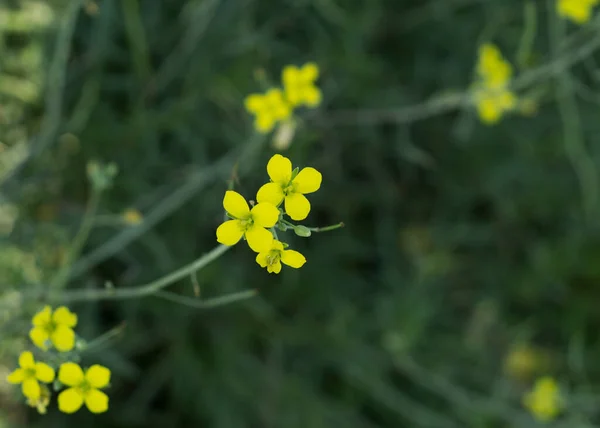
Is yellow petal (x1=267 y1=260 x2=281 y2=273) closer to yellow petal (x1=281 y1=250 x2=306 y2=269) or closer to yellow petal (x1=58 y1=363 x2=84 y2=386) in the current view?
yellow petal (x1=281 y1=250 x2=306 y2=269)

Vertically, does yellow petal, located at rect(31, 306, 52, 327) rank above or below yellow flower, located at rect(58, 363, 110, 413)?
above

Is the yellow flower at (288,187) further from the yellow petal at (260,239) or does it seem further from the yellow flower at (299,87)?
the yellow flower at (299,87)

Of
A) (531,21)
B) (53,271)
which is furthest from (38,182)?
(531,21)

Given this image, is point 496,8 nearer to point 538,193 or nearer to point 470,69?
point 470,69

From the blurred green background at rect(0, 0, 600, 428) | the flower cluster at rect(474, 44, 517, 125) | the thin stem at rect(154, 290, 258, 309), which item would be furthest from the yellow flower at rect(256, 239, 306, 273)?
the flower cluster at rect(474, 44, 517, 125)

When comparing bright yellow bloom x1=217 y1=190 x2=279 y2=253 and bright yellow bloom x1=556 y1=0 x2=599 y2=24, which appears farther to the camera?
bright yellow bloom x1=556 y1=0 x2=599 y2=24

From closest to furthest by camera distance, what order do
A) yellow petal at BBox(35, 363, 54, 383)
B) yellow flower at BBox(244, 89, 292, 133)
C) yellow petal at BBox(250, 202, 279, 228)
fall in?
yellow petal at BBox(250, 202, 279, 228) < yellow petal at BBox(35, 363, 54, 383) < yellow flower at BBox(244, 89, 292, 133)

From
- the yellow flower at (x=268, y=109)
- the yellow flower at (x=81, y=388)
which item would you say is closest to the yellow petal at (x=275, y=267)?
the yellow flower at (x=81, y=388)
